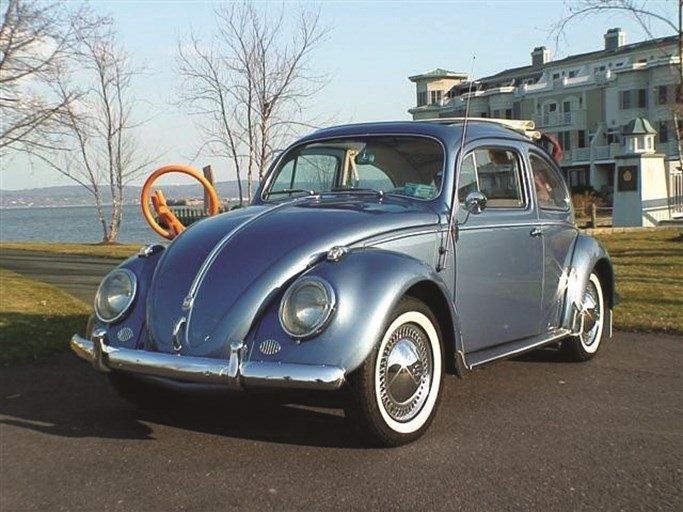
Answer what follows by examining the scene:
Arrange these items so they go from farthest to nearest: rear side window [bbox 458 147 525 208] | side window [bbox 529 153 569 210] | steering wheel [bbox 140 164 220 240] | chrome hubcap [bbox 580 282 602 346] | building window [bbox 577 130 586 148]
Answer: building window [bbox 577 130 586 148]
steering wheel [bbox 140 164 220 240]
chrome hubcap [bbox 580 282 602 346]
side window [bbox 529 153 569 210]
rear side window [bbox 458 147 525 208]

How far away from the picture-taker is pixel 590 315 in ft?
21.5

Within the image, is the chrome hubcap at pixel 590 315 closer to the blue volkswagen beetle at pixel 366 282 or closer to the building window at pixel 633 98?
Answer: the blue volkswagen beetle at pixel 366 282

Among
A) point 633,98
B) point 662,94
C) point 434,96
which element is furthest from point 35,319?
point 434,96

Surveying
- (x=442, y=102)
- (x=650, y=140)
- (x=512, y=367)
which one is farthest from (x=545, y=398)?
(x=442, y=102)

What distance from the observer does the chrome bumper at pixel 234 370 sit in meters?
3.81

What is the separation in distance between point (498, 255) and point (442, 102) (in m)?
68.2

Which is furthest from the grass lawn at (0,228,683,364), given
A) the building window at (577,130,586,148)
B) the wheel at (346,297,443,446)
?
the building window at (577,130,586,148)

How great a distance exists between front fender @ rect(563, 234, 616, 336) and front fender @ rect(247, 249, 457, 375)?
220 cm

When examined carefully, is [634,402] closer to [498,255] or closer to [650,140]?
[498,255]

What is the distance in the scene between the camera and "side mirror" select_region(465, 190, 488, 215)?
17.0 ft

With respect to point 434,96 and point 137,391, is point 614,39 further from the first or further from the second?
point 137,391

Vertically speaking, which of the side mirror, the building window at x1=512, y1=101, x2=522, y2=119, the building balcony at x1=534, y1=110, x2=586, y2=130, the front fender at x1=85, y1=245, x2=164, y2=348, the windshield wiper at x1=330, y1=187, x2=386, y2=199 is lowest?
the front fender at x1=85, y1=245, x2=164, y2=348

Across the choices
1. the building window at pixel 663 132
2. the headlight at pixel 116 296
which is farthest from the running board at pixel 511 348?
the building window at pixel 663 132

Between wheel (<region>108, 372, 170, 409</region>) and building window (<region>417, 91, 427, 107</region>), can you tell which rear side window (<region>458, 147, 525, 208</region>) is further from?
building window (<region>417, 91, 427, 107</region>)
